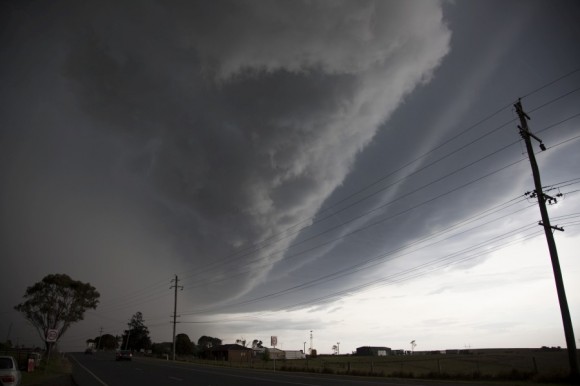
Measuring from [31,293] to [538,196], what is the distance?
71094 millimetres

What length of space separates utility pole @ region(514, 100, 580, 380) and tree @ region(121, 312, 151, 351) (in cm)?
14534

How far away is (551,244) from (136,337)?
486 ft

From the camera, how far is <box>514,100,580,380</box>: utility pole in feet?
64.2

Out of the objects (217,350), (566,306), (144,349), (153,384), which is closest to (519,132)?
(566,306)

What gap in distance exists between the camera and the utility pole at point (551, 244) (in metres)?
19.6

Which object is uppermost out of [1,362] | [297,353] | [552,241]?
[552,241]

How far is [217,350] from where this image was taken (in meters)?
121

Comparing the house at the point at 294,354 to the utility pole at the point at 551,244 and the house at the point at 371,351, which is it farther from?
the utility pole at the point at 551,244

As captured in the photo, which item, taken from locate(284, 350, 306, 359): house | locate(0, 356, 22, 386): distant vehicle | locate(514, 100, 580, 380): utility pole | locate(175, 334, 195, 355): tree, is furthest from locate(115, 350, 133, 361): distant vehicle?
locate(284, 350, 306, 359): house

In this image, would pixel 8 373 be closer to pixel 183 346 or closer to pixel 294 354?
pixel 183 346

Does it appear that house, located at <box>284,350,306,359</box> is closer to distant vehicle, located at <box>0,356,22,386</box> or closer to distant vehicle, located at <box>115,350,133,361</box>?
distant vehicle, located at <box>115,350,133,361</box>

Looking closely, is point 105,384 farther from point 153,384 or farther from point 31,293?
point 31,293

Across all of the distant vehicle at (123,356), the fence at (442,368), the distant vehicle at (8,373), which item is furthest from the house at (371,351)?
the distant vehicle at (8,373)

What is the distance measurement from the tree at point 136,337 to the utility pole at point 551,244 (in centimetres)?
14534
